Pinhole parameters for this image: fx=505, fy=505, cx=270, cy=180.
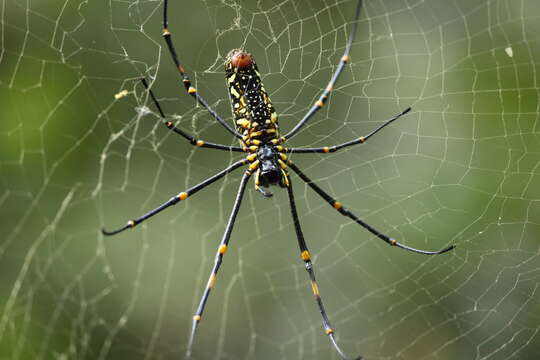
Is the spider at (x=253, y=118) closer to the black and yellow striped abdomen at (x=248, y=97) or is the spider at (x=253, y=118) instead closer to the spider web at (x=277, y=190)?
the black and yellow striped abdomen at (x=248, y=97)

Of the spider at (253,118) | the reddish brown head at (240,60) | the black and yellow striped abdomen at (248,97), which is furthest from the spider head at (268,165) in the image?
the reddish brown head at (240,60)

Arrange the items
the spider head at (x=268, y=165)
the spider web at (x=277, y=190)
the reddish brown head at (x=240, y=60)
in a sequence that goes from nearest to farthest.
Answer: the reddish brown head at (x=240, y=60)
the spider head at (x=268, y=165)
the spider web at (x=277, y=190)

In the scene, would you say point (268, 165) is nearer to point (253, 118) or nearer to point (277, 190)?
point (253, 118)

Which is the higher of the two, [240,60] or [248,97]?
[240,60]

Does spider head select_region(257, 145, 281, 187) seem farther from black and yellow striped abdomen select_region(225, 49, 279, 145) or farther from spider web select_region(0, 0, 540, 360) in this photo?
spider web select_region(0, 0, 540, 360)

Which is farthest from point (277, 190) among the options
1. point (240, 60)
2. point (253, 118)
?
point (240, 60)
